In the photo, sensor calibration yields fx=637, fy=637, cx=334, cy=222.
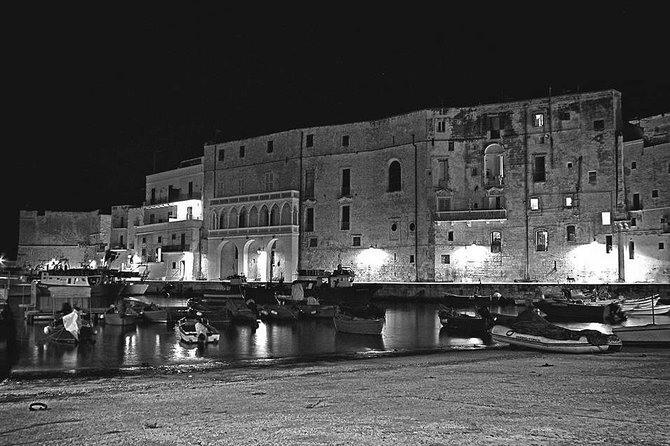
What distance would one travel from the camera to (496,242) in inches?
1817

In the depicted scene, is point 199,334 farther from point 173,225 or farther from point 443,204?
point 173,225

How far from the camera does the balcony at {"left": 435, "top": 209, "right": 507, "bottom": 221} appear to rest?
45781 millimetres

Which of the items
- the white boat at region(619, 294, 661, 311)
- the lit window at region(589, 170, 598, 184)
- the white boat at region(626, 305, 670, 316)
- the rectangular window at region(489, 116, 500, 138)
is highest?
the rectangular window at region(489, 116, 500, 138)

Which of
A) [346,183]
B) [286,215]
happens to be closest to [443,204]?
[346,183]

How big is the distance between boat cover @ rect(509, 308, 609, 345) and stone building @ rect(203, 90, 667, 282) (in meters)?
25.0

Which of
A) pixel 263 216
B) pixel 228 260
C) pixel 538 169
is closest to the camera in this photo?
pixel 538 169

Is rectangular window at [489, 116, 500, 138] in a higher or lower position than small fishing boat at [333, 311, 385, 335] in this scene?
higher

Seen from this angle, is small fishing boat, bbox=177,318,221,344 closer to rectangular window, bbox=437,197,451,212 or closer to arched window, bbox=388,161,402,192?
rectangular window, bbox=437,197,451,212

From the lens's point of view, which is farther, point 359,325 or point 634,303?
point 634,303

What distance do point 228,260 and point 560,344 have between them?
148 feet

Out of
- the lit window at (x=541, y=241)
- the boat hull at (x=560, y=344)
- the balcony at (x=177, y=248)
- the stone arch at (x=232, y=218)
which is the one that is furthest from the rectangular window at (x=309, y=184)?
the boat hull at (x=560, y=344)

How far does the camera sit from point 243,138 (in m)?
60.6

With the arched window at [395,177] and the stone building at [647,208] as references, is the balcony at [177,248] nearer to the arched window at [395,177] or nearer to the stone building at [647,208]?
the arched window at [395,177]

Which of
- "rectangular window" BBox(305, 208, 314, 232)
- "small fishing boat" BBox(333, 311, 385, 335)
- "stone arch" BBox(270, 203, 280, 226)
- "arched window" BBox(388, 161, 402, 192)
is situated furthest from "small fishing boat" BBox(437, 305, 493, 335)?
"stone arch" BBox(270, 203, 280, 226)
